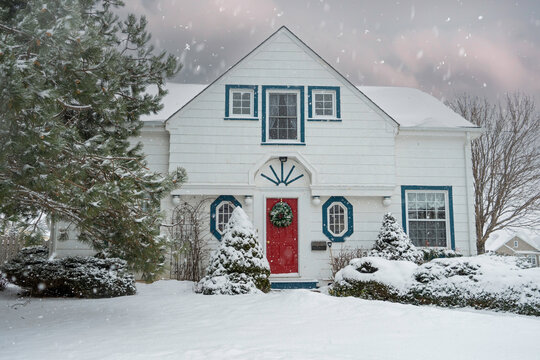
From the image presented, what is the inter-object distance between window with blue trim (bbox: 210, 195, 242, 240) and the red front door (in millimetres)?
1041

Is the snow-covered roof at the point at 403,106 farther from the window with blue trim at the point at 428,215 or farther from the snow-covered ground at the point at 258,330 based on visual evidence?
the snow-covered ground at the point at 258,330

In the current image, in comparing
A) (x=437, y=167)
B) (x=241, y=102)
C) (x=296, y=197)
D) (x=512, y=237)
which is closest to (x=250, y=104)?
(x=241, y=102)

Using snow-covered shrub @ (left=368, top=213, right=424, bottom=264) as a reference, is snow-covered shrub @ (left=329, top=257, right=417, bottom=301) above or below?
below

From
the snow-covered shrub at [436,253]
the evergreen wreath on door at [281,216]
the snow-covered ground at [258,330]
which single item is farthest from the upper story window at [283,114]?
the snow-covered ground at [258,330]

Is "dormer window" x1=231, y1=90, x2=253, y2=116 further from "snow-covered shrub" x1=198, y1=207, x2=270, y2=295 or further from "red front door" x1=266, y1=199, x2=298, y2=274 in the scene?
"snow-covered shrub" x1=198, y1=207, x2=270, y2=295

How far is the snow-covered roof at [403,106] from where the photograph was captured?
1256 centimetres

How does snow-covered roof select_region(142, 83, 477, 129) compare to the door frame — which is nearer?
the door frame

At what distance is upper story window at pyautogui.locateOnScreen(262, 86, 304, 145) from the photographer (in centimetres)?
1214

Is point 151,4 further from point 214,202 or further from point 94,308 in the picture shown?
point 94,308

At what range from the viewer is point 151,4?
39.2ft

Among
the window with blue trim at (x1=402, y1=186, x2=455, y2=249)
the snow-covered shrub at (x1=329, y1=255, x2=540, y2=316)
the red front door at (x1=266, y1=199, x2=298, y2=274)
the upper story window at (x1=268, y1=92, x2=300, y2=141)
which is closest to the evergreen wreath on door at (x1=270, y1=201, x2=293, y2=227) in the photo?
the red front door at (x1=266, y1=199, x2=298, y2=274)

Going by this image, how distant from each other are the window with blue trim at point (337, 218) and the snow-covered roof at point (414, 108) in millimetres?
2943

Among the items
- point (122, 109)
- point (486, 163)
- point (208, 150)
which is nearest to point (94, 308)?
point (122, 109)

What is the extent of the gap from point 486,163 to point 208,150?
14181 millimetres
